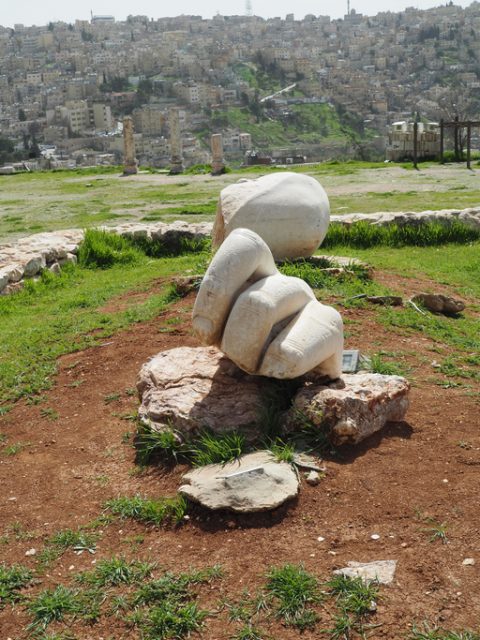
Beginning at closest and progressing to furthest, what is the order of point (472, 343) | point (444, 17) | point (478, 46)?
point (472, 343) < point (478, 46) < point (444, 17)

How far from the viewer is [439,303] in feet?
27.8

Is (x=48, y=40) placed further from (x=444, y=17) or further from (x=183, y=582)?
(x=183, y=582)

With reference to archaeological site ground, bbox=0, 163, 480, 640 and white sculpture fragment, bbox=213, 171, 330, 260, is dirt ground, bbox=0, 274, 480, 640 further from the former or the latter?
white sculpture fragment, bbox=213, 171, 330, 260

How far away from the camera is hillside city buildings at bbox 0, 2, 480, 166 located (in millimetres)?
98688

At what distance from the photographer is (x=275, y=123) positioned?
10612 centimetres

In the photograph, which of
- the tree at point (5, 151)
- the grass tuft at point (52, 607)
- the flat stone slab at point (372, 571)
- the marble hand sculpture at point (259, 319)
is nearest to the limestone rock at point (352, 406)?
the marble hand sculpture at point (259, 319)

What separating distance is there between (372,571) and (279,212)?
5.34m

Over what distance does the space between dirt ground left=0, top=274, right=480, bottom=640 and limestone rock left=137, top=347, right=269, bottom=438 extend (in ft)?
1.11

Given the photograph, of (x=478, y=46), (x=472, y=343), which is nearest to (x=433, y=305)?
(x=472, y=343)

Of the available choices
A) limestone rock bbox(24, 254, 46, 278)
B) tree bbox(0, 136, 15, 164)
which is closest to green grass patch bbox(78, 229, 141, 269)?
limestone rock bbox(24, 254, 46, 278)

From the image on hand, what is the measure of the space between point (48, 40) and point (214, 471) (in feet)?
689

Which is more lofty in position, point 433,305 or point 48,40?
point 48,40

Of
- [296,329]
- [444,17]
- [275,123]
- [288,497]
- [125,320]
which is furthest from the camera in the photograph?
[444,17]

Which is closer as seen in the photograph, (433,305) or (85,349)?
(85,349)
